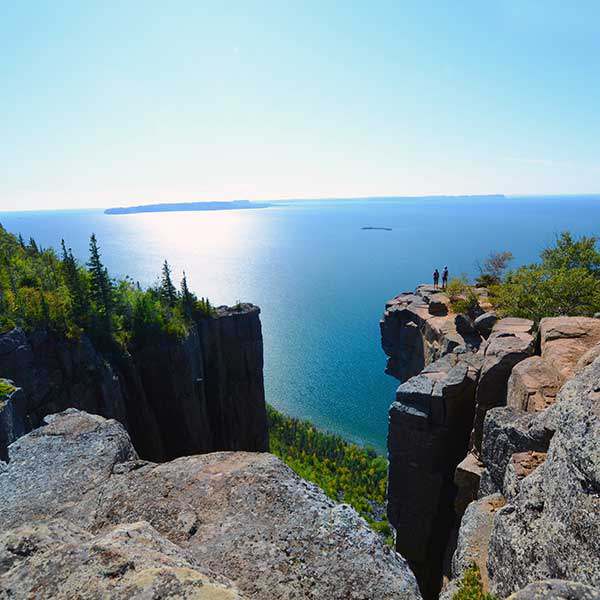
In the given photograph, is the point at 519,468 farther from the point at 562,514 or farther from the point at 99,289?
the point at 99,289

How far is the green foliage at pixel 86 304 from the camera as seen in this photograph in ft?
99.1

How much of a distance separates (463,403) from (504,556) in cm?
1154

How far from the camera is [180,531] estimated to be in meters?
7.24

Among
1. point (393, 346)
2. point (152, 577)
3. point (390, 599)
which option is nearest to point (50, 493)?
point (152, 577)

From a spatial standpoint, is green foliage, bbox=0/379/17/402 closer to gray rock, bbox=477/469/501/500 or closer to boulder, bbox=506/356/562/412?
gray rock, bbox=477/469/501/500

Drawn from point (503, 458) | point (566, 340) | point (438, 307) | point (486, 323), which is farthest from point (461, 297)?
point (503, 458)

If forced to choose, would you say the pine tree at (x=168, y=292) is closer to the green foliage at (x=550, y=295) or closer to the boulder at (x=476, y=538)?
the green foliage at (x=550, y=295)

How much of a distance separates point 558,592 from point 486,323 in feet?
79.9

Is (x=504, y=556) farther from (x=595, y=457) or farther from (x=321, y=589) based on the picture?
(x=321, y=589)

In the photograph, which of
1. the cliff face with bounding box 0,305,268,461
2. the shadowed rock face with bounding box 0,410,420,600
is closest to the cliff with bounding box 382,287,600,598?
the shadowed rock face with bounding box 0,410,420,600

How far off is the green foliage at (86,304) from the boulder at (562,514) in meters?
28.7

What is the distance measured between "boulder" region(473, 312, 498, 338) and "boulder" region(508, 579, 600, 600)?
77.4 ft

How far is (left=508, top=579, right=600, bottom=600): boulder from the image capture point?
5.00 m

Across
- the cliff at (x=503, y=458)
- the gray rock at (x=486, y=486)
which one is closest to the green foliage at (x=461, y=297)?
the cliff at (x=503, y=458)
